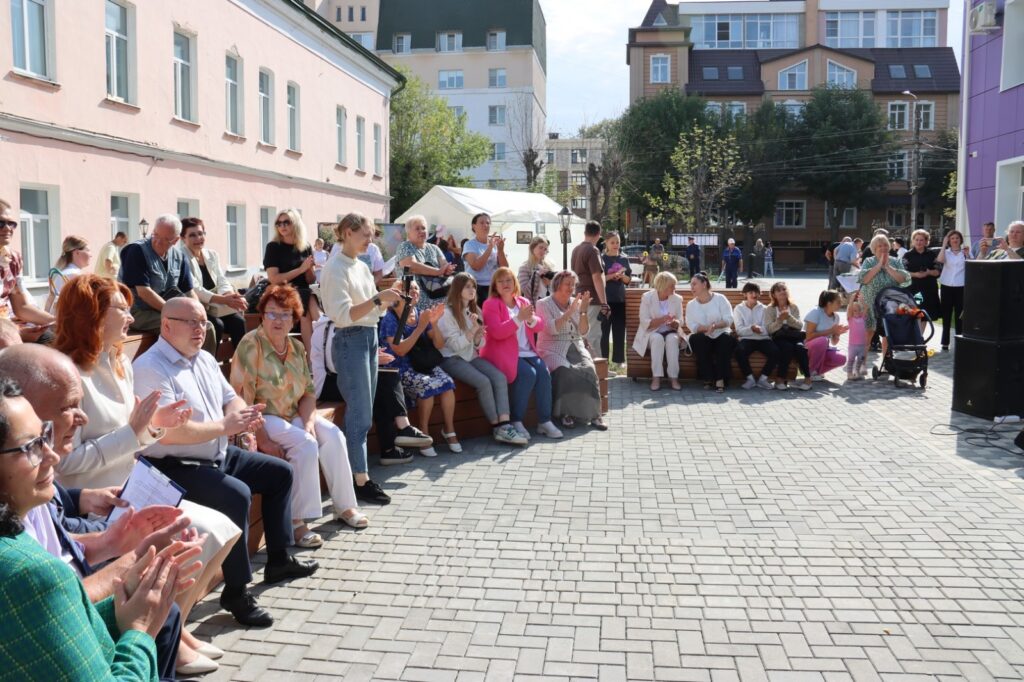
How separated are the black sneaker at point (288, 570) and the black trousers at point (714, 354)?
7.43 meters

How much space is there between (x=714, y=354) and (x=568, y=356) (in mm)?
2838

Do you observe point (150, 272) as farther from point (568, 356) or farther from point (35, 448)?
point (35, 448)

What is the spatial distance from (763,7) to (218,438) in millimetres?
69206

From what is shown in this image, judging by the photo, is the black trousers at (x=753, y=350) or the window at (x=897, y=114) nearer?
the black trousers at (x=753, y=350)

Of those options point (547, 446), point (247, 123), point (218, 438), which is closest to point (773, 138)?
point (247, 123)

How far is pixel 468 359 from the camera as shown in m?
8.74

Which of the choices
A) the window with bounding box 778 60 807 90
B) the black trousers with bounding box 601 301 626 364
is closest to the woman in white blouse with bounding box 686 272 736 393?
the black trousers with bounding box 601 301 626 364

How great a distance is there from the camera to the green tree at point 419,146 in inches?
1844

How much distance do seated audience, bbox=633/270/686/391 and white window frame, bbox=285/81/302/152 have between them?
16.2m

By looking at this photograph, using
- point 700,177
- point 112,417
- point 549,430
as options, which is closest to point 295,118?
point 549,430

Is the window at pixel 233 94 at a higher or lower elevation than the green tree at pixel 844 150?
lower

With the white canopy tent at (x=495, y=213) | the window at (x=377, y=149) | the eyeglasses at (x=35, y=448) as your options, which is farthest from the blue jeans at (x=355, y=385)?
the window at (x=377, y=149)

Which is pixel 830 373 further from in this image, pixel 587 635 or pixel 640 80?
pixel 640 80

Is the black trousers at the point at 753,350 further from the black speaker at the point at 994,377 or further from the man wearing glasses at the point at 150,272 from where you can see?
the man wearing glasses at the point at 150,272
